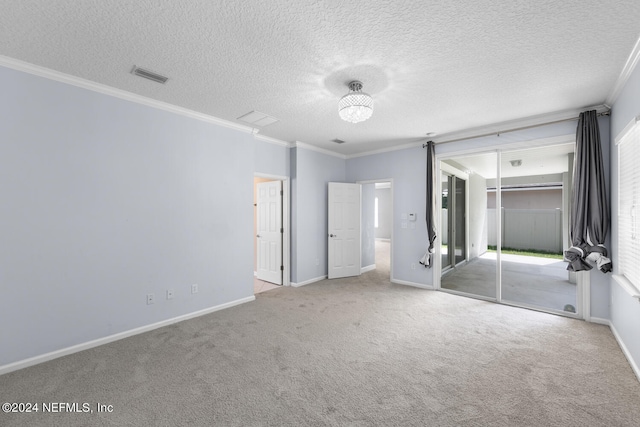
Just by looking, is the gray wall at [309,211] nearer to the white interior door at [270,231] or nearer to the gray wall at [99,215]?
the white interior door at [270,231]

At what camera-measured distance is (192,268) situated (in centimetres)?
357

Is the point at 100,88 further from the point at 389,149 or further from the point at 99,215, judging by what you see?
the point at 389,149

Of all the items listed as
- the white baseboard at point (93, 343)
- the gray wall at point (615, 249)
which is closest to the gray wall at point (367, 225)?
the white baseboard at point (93, 343)

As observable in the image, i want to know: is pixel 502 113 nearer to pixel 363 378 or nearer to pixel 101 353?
pixel 363 378

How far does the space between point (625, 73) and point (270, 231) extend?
16.8 ft

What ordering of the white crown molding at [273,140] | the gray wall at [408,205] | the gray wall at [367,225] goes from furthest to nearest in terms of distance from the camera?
the gray wall at [367,225] < the gray wall at [408,205] < the white crown molding at [273,140]

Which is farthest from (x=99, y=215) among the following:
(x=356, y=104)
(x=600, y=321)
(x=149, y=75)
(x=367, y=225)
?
(x=600, y=321)

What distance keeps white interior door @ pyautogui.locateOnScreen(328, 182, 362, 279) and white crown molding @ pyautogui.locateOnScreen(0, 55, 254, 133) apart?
2704mm

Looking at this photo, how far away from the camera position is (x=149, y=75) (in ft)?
8.59

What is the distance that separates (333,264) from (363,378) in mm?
3395

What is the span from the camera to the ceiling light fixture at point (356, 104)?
2639 millimetres

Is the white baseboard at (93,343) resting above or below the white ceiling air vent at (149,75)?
below

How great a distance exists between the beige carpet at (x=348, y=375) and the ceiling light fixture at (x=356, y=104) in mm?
2416

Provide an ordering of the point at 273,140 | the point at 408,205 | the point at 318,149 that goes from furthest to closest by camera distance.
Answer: the point at 318,149 < the point at 408,205 < the point at 273,140
